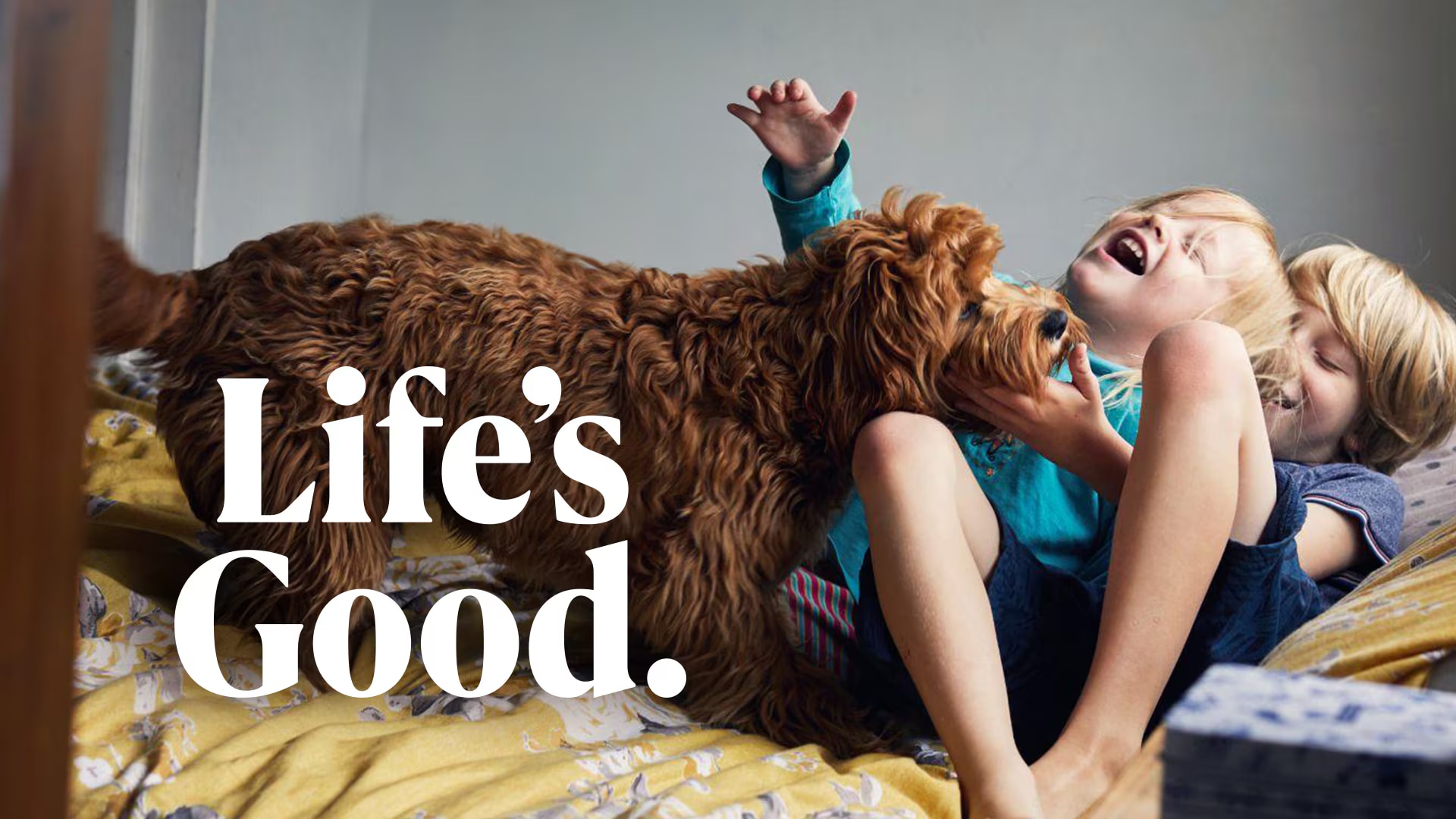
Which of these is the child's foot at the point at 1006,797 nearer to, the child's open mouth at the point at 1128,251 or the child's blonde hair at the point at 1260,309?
the child's blonde hair at the point at 1260,309

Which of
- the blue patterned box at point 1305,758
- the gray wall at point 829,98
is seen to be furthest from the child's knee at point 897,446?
the gray wall at point 829,98

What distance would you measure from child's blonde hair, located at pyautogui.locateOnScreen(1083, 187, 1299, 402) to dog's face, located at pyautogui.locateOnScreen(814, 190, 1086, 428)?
48cm

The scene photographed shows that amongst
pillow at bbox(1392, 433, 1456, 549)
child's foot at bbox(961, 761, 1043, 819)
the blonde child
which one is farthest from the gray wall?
child's foot at bbox(961, 761, 1043, 819)

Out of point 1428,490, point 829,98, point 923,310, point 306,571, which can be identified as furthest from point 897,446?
point 829,98

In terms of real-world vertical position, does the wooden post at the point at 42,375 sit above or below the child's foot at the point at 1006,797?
above

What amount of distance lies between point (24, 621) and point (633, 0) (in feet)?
11.2

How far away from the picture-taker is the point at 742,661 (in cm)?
142

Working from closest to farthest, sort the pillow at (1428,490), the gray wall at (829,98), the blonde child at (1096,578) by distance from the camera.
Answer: the blonde child at (1096,578)
the pillow at (1428,490)
the gray wall at (829,98)

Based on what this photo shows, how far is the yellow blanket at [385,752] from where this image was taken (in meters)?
1.09

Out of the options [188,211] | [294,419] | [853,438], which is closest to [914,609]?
[853,438]

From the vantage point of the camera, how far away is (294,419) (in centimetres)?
139

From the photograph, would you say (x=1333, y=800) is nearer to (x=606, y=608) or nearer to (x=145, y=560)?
(x=606, y=608)

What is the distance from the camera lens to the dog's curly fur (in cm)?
134

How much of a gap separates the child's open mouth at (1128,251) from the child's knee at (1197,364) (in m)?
0.57
